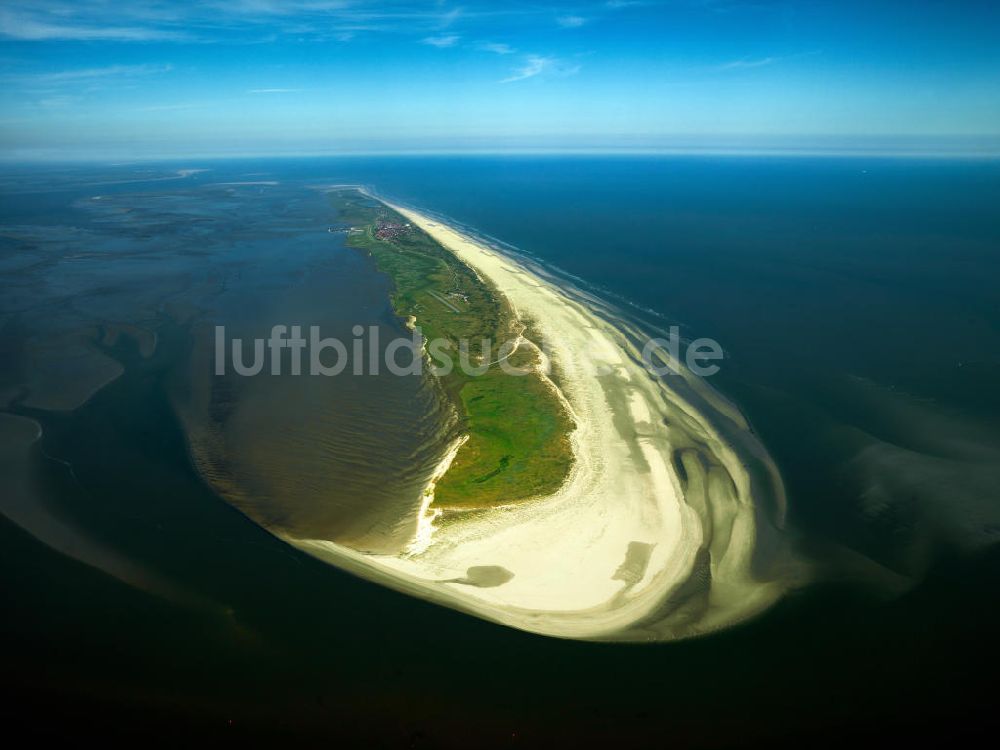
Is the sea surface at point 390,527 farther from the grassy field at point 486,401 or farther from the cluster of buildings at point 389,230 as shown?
the cluster of buildings at point 389,230

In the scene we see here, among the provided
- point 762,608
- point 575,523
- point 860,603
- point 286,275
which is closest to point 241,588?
point 575,523

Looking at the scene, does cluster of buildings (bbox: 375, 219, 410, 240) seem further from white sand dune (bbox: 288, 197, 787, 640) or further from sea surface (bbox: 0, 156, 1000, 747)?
white sand dune (bbox: 288, 197, 787, 640)

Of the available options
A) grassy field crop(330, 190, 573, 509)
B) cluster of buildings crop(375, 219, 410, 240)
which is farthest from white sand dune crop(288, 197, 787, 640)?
cluster of buildings crop(375, 219, 410, 240)

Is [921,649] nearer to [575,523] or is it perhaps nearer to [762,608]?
[762,608]

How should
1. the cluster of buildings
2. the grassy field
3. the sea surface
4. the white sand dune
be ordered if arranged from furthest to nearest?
the cluster of buildings < the grassy field < the white sand dune < the sea surface

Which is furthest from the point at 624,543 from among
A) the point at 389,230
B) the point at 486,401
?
the point at 389,230

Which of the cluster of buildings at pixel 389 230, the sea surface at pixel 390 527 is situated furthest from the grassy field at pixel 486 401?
the cluster of buildings at pixel 389 230
